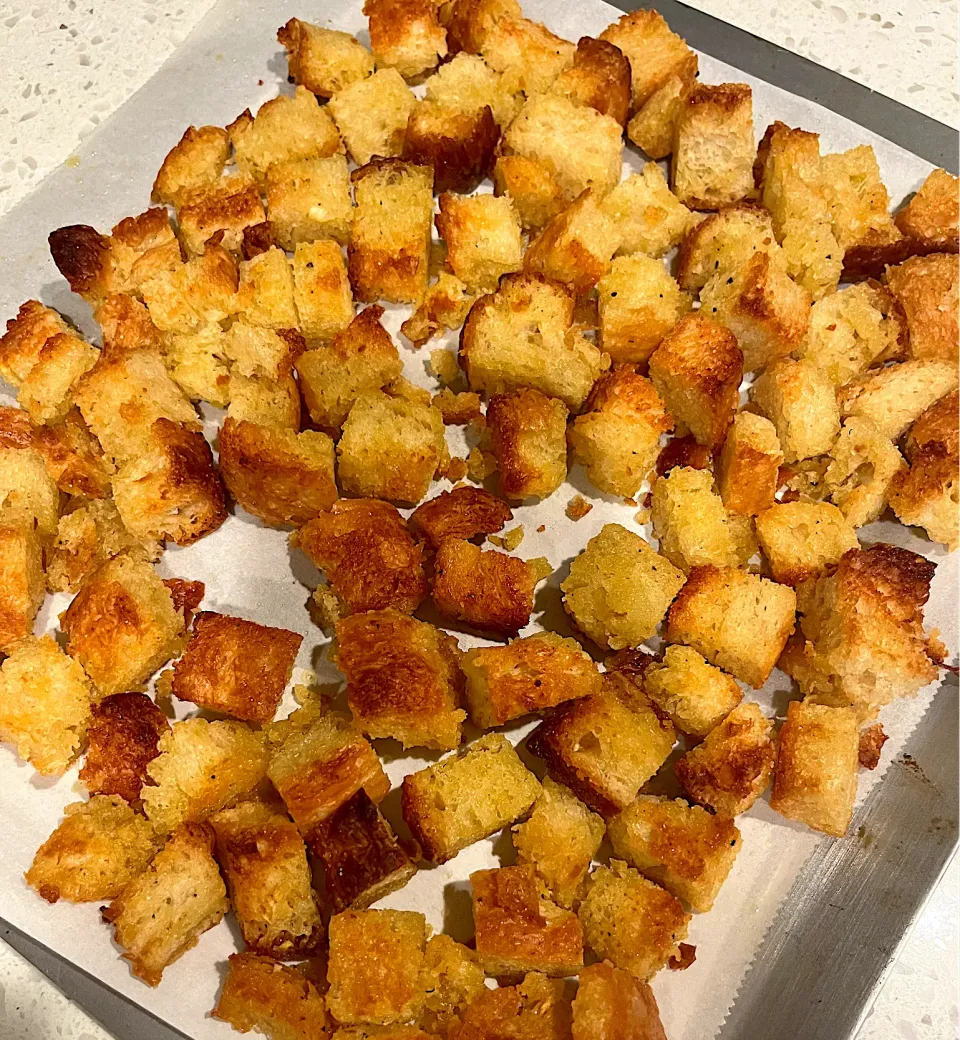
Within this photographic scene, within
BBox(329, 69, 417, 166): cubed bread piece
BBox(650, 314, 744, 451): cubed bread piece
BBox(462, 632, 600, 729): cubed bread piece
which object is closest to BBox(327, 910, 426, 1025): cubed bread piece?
BBox(462, 632, 600, 729): cubed bread piece

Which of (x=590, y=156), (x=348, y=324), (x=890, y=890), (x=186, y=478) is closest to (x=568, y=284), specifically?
(x=590, y=156)

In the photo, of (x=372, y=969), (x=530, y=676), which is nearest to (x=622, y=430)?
(x=530, y=676)

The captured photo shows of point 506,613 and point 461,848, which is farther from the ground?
point 506,613

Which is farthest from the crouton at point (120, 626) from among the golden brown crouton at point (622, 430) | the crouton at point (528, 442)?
the golden brown crouton at point (622, 430)

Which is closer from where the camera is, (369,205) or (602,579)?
(602,579)

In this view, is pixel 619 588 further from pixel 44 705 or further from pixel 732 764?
pixel 44 705

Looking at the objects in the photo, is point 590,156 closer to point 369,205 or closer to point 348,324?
point 369,205

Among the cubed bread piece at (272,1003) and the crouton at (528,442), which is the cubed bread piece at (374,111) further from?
the cubed bread piece at (272,1003)
